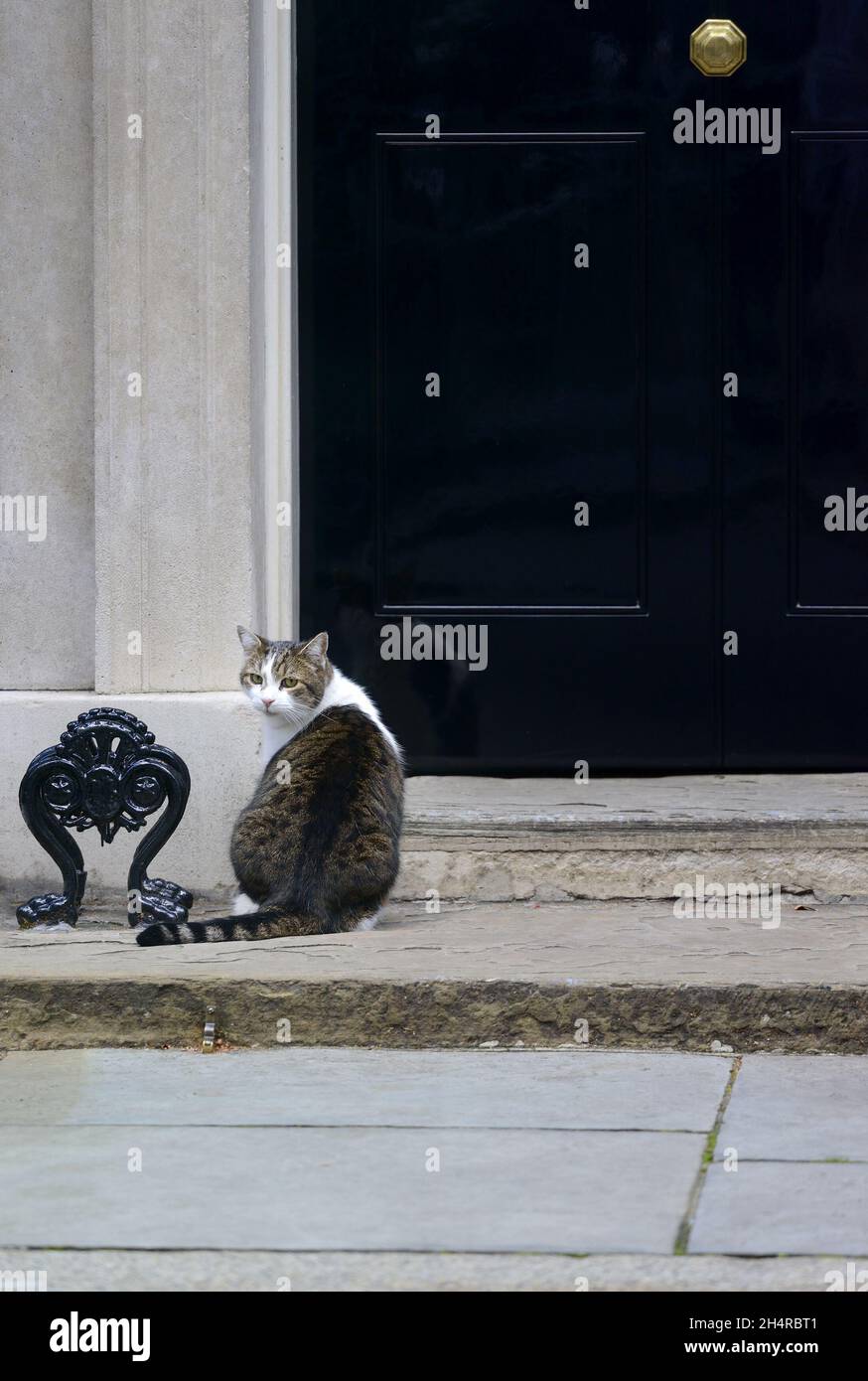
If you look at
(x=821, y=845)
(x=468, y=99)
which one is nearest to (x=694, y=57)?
(x=468, y=99)

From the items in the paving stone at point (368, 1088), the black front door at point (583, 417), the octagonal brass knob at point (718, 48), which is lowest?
the paving stone at point (368, 1088)

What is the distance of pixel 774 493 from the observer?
666 cm

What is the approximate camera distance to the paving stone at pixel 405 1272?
299 centimetres

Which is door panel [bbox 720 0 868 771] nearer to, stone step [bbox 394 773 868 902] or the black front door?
the black front door

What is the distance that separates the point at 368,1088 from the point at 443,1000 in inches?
19.4

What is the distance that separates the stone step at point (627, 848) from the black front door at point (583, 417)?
65 cm

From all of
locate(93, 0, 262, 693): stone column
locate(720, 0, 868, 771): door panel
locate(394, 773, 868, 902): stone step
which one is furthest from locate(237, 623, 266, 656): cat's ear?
locate(720, 0, 868, 771): door panel

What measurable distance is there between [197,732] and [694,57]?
2.91 metres

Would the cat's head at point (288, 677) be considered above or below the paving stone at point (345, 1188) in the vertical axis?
above

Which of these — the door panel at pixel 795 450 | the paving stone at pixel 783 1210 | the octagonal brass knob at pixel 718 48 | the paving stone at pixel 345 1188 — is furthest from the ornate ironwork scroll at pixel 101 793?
the octagonal brass knob at pixel 718 48

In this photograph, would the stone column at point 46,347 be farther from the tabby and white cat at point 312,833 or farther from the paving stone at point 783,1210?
the paving stone at point 783,1210

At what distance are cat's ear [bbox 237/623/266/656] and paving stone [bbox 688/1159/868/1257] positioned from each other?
2.64 meters

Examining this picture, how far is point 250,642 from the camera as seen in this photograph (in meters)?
5.79

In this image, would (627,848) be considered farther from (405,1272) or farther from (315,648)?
(405,1272)
